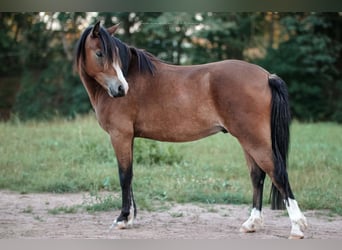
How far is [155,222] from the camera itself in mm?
4711

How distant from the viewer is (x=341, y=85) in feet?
43.3

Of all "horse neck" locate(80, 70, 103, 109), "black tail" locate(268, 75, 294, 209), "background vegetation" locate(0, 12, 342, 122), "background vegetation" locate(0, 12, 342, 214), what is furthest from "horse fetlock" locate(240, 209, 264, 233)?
"background vegetation" locate(0, 12, 342, 122)

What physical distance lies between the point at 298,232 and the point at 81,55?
2313 mm

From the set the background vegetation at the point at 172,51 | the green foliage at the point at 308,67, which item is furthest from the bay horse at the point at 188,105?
the green foliage at the point at 308,67

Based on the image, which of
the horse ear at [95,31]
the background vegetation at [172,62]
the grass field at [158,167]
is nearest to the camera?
the horse ear at [95,31]

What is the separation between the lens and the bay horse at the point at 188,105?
4.07 meters

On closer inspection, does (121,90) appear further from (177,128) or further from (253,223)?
(253,223)

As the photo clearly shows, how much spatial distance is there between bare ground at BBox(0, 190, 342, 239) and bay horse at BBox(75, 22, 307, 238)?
0.68 ft

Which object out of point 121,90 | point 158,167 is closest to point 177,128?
point 121,90

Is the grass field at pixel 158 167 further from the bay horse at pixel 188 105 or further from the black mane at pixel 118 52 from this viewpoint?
the black mane at pixel 118 52

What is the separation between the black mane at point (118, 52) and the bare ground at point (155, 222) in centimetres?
139

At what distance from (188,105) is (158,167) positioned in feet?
8.53

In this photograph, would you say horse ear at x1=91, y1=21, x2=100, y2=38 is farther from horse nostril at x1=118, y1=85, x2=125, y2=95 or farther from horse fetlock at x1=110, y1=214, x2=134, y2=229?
horse fetlock at x1=110, y1=214, x2=134, y2=229

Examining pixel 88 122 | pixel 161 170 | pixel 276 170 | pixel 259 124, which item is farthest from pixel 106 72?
pixel 88 122
